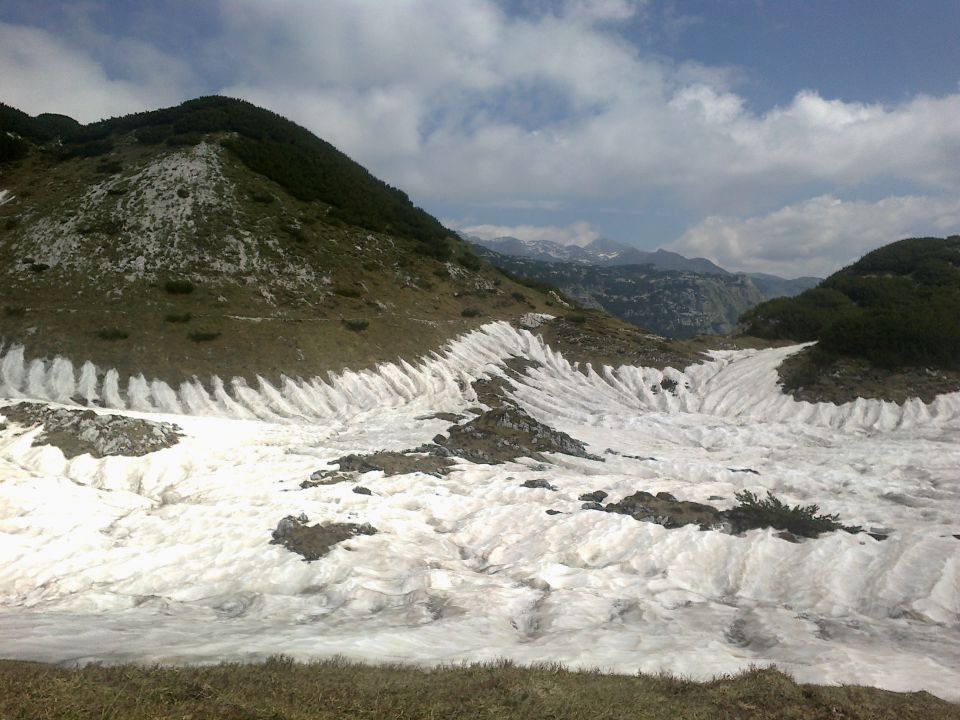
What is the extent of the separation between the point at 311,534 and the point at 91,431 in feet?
38.6

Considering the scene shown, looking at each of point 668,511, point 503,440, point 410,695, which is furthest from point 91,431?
point 668,511

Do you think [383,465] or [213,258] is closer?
[383,465]

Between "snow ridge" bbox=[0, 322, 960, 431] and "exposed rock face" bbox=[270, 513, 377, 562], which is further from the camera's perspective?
"snow ridge" bbox=[0, 322, 960, 431]

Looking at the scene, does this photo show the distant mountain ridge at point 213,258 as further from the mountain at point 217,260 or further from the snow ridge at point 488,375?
the snow ridge at point 488,375

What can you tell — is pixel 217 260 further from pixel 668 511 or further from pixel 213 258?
pixel 668 511

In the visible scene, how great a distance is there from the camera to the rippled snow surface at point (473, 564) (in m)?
10.8

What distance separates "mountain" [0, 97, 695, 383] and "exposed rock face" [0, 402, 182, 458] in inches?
392

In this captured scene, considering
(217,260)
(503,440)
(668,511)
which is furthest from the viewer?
(217,260)

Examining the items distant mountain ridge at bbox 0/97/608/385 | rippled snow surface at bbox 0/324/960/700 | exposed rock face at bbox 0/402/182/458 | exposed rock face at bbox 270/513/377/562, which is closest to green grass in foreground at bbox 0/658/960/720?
rippled snow surface at bbox 0/324/960/700

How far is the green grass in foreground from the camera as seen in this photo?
6.15 meters

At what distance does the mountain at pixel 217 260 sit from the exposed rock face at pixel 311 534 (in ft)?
65.7

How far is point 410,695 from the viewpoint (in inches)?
290

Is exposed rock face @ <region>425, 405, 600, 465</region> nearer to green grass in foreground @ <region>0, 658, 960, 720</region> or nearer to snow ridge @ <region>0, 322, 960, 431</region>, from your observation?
snow ridge @ <region>0, 322, 960, 431</region>

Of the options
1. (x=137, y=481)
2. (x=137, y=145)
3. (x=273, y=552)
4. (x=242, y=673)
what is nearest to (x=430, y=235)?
(x=137, y=145)
